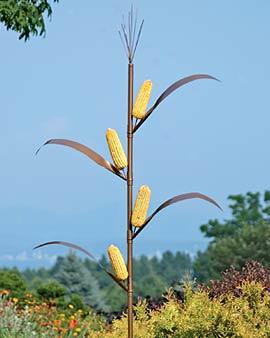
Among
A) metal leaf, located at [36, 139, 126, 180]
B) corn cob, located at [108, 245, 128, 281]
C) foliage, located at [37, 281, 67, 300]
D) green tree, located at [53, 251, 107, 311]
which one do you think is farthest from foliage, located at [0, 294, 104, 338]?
green tree, located at [53, 251, 107, 311]

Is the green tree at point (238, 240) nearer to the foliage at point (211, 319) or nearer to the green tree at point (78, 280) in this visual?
the green tree at point (78, 280)

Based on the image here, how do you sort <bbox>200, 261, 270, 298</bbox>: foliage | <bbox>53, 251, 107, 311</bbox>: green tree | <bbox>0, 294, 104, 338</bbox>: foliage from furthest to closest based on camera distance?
<bbox>53, 251, 107, 311</bbox>: green tree, <bbox>0, 294, 104, 338</bbox>: foliage, <bbox>200, 261, 270, 298</bbox>: foliage

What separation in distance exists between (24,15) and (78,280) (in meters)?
9.18

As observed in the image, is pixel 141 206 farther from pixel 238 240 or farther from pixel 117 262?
pixel 238 240

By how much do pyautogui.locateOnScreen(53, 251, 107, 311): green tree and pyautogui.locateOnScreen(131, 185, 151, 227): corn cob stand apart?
49.9ft

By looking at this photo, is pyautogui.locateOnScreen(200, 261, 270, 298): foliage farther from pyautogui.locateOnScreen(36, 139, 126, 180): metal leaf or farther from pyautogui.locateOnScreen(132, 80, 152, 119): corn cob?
pyautogui.locateOnScreen(132, 80, 152, 119): corn cob

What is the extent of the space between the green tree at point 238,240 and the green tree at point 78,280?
2.98 metres

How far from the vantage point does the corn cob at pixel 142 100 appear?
4980 millimetres

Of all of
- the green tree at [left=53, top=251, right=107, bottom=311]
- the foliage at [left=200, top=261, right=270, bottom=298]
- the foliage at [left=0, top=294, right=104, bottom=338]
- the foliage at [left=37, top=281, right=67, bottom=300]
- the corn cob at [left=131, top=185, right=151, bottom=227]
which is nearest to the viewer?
the corn cob at [left=131, top=185, right=151, bottom=227]

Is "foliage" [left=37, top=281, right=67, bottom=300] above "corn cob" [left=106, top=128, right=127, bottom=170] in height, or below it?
above

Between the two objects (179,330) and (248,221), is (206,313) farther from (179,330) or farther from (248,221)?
(248,221)

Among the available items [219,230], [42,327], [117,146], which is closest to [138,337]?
[117,146]

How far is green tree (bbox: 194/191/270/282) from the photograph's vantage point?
21.7 meters

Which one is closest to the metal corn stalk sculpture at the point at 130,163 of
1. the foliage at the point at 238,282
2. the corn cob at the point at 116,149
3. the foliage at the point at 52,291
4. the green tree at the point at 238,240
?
the corn cob at the point at 116,149
